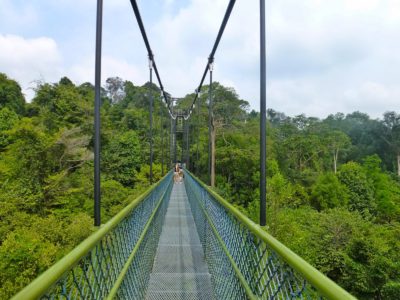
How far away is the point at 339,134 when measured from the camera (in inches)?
1296

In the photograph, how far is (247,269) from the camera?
139 centimetres

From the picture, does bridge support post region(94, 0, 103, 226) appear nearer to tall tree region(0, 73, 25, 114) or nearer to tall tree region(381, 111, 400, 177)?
tall tree region(0, 73, 25, 114)

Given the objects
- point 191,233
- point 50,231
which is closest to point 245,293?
point 191,233

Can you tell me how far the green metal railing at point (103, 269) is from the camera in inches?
26.3

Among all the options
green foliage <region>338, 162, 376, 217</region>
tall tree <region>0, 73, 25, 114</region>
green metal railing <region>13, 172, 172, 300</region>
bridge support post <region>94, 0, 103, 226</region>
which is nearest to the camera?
green metal railing <region>13, 172, 172, 300</region>

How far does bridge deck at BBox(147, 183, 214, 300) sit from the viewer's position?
7.42 feet

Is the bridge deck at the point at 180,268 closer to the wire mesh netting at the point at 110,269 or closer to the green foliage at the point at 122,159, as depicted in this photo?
the wire mesh netting at the point at 110,269

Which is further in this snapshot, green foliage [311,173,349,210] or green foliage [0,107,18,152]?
green foliage [311,173,349,210]

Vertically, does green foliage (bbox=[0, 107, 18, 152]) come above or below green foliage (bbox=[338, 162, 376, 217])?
above

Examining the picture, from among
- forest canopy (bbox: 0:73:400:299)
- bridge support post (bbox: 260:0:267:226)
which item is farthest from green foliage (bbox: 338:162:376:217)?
bridge support post (bbox: 260:0:267:226)

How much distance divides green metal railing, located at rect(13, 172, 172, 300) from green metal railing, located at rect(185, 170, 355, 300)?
48 cm

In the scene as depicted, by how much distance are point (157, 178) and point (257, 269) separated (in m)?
12.7

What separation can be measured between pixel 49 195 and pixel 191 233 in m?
10.5

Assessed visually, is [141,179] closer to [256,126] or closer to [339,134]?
[256,126]
